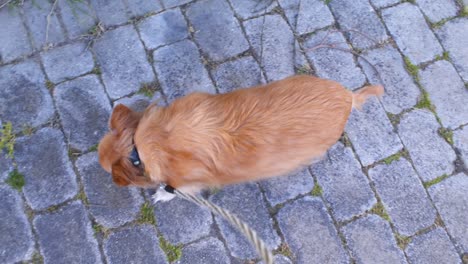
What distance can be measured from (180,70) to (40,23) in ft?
4.27

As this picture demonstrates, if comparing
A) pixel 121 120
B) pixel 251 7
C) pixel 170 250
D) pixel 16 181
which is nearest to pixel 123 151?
pixel 121 120

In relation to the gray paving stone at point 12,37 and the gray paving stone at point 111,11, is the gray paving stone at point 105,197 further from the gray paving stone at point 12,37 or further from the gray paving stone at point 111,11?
the gray paving stone at point 111,11

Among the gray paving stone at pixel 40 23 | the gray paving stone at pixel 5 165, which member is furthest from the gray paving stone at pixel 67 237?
the gray paving stone at pixel 40 23

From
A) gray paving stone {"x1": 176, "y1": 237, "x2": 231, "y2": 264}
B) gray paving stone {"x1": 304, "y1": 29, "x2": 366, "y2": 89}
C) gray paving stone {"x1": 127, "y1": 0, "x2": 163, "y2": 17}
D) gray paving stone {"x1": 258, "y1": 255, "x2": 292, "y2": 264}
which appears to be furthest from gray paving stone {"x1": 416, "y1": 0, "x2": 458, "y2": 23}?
Answer: gray paving stone {"x1": 176, "y1": 237, "x2": 231, "y2": 264}

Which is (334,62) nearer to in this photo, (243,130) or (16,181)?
(243,130)

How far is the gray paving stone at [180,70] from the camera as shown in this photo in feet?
12.6

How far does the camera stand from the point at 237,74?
3902mm

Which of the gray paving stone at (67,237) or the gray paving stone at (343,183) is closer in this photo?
the gray paving stone at (67,237)

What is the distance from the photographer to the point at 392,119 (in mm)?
3875

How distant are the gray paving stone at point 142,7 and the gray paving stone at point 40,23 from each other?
642mm

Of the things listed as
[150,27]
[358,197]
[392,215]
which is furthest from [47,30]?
[392,215]

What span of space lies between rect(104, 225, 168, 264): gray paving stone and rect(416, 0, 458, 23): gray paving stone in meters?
3.20

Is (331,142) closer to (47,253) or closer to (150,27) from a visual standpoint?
(150,27)

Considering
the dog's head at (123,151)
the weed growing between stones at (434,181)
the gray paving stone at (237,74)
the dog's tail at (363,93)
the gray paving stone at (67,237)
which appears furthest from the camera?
the gray paving stone at (237,74)
